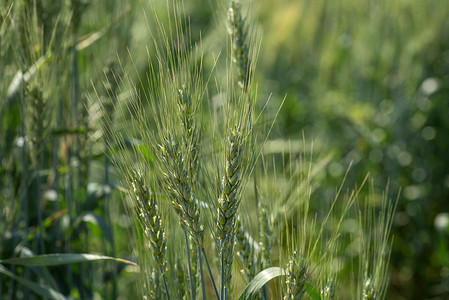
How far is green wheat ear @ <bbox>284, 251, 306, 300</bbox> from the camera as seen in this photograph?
0.79 metres

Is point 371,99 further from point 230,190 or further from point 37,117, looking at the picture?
point 230,190

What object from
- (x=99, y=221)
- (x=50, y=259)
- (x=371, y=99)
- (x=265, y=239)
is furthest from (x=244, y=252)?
(x=371, y=99)

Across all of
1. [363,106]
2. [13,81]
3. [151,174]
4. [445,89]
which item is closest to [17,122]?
[13,81]

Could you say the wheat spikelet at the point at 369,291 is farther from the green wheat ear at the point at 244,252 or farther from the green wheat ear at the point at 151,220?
the green wheat ear at the point at 151,220

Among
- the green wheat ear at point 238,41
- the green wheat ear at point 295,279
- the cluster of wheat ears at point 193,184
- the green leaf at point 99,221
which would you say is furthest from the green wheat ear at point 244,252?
the green leaf at point 99,221

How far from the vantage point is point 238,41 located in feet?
3.23

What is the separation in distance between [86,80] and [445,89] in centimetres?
173

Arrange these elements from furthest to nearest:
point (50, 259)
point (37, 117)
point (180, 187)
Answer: point (37, 117), point (50, 259), point (180, 187)

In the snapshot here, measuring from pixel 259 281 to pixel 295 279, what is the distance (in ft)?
0.20

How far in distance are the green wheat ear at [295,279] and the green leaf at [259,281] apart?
0.08 feet

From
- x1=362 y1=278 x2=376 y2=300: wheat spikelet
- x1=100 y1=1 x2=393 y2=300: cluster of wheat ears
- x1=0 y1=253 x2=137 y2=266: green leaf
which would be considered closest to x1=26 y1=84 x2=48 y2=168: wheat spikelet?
x1=0 y1=253 x2=137 y2=266: green leaf

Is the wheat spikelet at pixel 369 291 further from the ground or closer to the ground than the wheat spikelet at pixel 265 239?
closer to the ground

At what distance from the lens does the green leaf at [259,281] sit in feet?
2.67

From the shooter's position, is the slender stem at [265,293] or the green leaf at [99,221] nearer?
the slender stem at [265,293]
